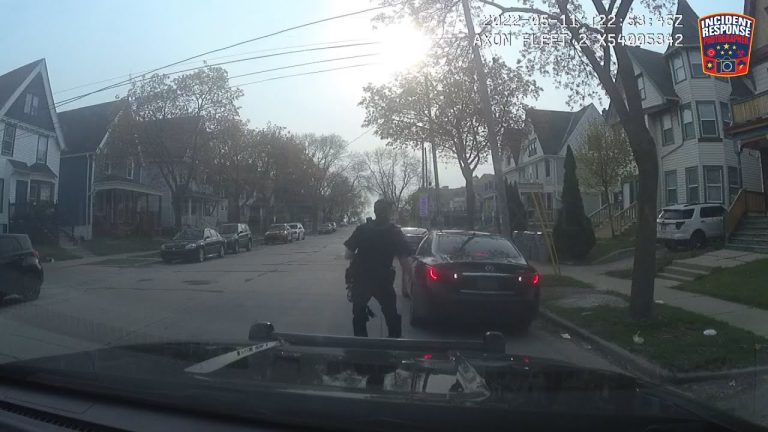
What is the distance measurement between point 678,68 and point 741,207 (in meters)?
9.26

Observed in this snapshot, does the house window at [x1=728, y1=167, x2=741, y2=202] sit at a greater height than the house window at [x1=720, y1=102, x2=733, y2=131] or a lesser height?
lesser

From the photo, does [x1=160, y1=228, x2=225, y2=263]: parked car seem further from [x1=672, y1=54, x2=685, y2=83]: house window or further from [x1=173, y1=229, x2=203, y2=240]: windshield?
[x1=672, y1=54, x2=685, y2=83]: house window

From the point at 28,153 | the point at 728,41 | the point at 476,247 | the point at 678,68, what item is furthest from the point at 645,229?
the point at 28,153

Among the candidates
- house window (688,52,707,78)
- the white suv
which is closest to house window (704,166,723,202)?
house window (688,52,707,78)

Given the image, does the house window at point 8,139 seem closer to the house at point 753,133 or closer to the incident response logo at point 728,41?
the incident response logo at point 728,41

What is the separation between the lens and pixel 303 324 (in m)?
8.66

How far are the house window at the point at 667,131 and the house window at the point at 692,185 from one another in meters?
1.89

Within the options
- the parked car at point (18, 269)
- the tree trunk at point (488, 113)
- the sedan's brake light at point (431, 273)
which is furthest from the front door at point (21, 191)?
the sedan's brake light at point (431, 273)

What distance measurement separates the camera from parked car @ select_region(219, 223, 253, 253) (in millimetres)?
29466

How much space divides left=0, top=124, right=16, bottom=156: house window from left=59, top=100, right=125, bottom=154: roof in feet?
17.1

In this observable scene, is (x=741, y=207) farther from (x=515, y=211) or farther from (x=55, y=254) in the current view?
(x=55, y=254)

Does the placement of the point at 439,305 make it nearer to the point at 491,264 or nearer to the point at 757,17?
the point at 491,264

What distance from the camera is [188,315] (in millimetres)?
9305

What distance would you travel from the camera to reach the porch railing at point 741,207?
57.7ft
